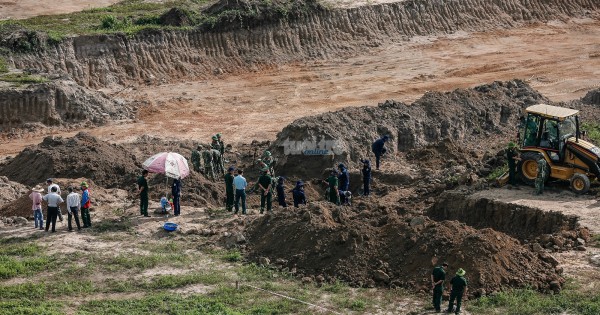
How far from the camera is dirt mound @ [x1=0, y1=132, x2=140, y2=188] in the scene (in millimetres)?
26969

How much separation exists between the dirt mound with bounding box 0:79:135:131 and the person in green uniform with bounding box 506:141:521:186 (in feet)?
54.8

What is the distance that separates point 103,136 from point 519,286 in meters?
19.6

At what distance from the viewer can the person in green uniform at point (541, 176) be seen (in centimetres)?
2411

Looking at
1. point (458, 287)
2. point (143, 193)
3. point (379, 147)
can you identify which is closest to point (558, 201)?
point (379, 147)

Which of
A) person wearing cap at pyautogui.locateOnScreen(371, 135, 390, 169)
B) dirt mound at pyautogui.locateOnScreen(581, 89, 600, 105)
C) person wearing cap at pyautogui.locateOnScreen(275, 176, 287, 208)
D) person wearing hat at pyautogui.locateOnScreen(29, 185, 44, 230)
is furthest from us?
dirt mound at pyautogui.locateOnScreen(581, 89, 600, 105)

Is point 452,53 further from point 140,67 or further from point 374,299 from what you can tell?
point 374,299

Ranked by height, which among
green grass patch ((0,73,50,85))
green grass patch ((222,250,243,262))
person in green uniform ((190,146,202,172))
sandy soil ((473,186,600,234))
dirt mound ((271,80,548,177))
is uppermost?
green grass patch ((0,73,50,85))

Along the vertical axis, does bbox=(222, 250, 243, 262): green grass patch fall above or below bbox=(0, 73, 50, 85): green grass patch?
below

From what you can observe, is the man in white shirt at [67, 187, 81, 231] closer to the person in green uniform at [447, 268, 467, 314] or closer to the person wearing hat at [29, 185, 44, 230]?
the person wearing hat at [29, 185, 44, 230]

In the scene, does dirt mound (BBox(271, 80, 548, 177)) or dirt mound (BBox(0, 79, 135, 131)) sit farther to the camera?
dirt mound (BBox(0, 79, 135, 131))

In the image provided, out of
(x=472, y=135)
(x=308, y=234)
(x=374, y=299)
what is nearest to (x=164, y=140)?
(x=472, y=135)

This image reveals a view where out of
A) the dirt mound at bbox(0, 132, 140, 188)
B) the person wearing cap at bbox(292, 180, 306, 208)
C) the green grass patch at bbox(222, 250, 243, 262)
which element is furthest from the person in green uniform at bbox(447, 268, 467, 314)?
the dirt mound at bbox(0, 132, 140, 188)

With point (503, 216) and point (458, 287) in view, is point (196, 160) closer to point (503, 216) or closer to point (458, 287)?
point (503, 216)

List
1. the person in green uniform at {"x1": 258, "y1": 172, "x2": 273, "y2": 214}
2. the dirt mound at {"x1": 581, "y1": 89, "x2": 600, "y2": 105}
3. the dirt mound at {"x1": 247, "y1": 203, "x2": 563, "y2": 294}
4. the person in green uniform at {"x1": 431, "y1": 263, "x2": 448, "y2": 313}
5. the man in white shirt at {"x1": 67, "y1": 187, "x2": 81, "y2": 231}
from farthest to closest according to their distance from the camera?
the dirt mound at {"x1": 581, "y1": 89, "x2": 600, "y2": 105}
the person in green uniform at {"x1": 258, "y1": 172, "x2": 273, "y2": 214}
the man in white shirt at {"x1": 67, "y1": 187, "x2": 81, "y2": 231}
the dirt mound at {"x1": 247, "y1": 203, "x2": 563, "y2": 294}
the person in green uniform at {"x1": 431, "y1": 263, "x2": 448, "y2": 313}
